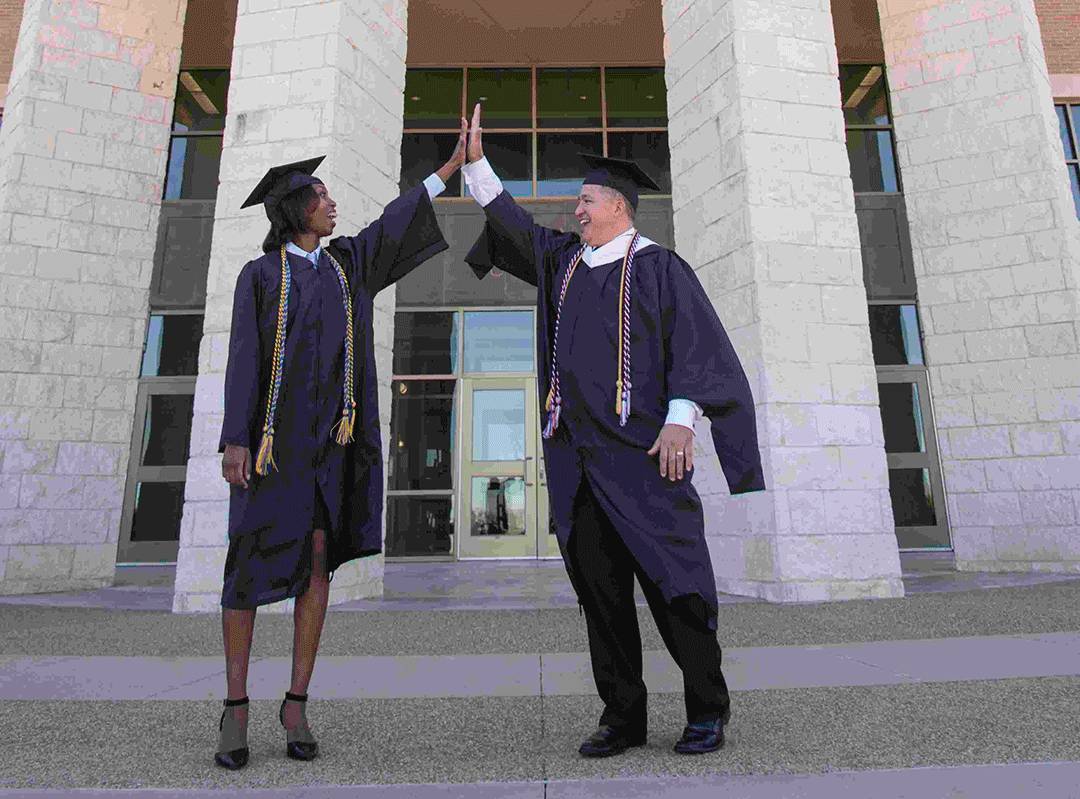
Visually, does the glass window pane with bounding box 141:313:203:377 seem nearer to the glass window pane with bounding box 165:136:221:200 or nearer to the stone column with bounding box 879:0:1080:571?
the glass window pane with bounding box 165:136:221:200

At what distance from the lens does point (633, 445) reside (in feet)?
7.89

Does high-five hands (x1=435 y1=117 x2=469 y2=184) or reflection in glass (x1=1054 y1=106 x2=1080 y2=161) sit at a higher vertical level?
reflection in glass (x1=1054 y1=106 x2=1080 y2=161)

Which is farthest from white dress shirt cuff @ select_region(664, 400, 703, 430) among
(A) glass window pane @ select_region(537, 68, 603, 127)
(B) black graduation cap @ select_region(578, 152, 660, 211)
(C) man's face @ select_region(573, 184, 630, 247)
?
(A) glass window pane @ select_region(537, 68, 603, 127)

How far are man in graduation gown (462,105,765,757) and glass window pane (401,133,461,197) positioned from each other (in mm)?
10366

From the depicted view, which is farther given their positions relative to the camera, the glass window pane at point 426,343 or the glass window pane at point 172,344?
the glass window pane at point 426,343

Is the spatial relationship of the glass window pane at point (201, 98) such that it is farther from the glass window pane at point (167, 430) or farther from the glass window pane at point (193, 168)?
the glass window pane at point (167, 430)

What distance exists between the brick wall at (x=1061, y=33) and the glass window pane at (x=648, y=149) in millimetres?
6914

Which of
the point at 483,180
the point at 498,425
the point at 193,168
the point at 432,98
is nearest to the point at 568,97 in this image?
the point at 432,98

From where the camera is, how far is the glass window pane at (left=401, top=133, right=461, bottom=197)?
483 inches

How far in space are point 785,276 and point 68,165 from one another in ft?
27.6

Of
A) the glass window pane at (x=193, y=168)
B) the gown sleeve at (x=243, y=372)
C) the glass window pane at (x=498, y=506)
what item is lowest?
the glass window pane at (x=498, y=506)

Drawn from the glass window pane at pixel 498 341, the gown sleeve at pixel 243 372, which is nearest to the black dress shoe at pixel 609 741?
the gown sleeve at pixel 243 372

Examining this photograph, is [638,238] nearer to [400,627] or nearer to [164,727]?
[164,727]

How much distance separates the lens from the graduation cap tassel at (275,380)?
2393 millimetres
